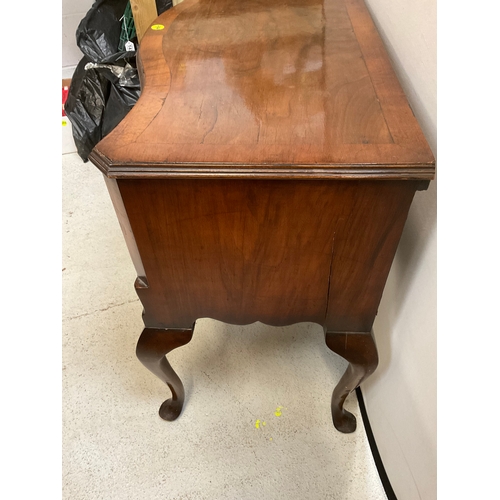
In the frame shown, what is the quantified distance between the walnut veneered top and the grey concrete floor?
74 centimetres

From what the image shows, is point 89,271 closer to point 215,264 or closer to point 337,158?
point 215,264

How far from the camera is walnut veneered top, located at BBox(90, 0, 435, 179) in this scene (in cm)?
55

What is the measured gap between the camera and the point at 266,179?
0.56 m

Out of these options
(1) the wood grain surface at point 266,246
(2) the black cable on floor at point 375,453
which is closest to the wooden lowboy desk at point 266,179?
(1) the wood grain surface at point 266,246

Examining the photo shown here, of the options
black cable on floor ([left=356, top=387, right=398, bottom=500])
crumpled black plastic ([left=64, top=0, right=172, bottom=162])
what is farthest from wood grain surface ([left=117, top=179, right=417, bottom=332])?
crumpled black plastic ([left=64, top=0, right=172, bottom=162])

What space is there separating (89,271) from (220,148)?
1.04 meters

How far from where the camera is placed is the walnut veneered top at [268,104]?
0.55 metres

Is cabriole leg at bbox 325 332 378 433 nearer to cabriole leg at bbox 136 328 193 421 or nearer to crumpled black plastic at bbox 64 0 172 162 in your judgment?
cabriole leg at bbox 136 328 193 421

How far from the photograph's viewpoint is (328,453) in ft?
3.30

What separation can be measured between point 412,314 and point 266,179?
41cm

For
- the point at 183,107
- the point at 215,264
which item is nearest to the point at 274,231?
the point at 215,264

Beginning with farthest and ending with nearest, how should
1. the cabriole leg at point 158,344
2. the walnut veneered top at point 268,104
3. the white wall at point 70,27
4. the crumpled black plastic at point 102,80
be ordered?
the white wall at point 70,27 < the crumpled black plastic at point 102,80 < the cabriole leg at point 158,344 < the walnut veneered top at point 268,104

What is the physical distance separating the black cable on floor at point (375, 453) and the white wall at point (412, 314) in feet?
0.06

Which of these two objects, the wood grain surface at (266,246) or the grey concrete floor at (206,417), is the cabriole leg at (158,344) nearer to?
the wood grain surface at (266,246)
